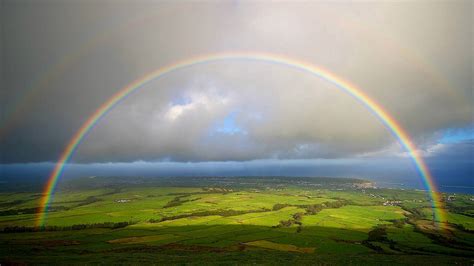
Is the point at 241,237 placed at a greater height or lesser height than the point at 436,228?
greater

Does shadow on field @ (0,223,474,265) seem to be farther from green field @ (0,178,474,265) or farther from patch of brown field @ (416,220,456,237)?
patch of brown field @ (416,220,456,237)

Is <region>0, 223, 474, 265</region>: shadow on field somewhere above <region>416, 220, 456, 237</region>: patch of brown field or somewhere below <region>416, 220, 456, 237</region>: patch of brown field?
above

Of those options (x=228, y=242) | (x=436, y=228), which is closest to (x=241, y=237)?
(x=228, y=242)

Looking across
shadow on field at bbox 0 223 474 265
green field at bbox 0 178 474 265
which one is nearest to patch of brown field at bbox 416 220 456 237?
green field at bbox 0 178 474 265

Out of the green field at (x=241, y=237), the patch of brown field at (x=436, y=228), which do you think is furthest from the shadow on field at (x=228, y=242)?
the patch of brown field at (x=436, y=228)

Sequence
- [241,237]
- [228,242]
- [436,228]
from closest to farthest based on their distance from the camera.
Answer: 1. [228,242]
2. [241,237]
3. [436,228]

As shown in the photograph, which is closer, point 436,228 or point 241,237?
point 241,237

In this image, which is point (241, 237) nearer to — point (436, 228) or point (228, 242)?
→ point (228, 242)

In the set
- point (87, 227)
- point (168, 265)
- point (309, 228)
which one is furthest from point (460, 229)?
point (87, 227)

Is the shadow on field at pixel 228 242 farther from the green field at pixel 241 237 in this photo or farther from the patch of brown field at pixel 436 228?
the patch of brown field at pixel 436 228

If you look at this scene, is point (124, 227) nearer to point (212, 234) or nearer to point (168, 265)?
point (212, 234)

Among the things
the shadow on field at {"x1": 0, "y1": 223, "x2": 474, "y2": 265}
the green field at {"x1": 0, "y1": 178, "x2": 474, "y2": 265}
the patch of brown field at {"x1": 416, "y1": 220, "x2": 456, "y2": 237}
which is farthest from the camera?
the patch of brown field at {"x1": 416, "y1": 220, "x2": 456, "y2": 237}
